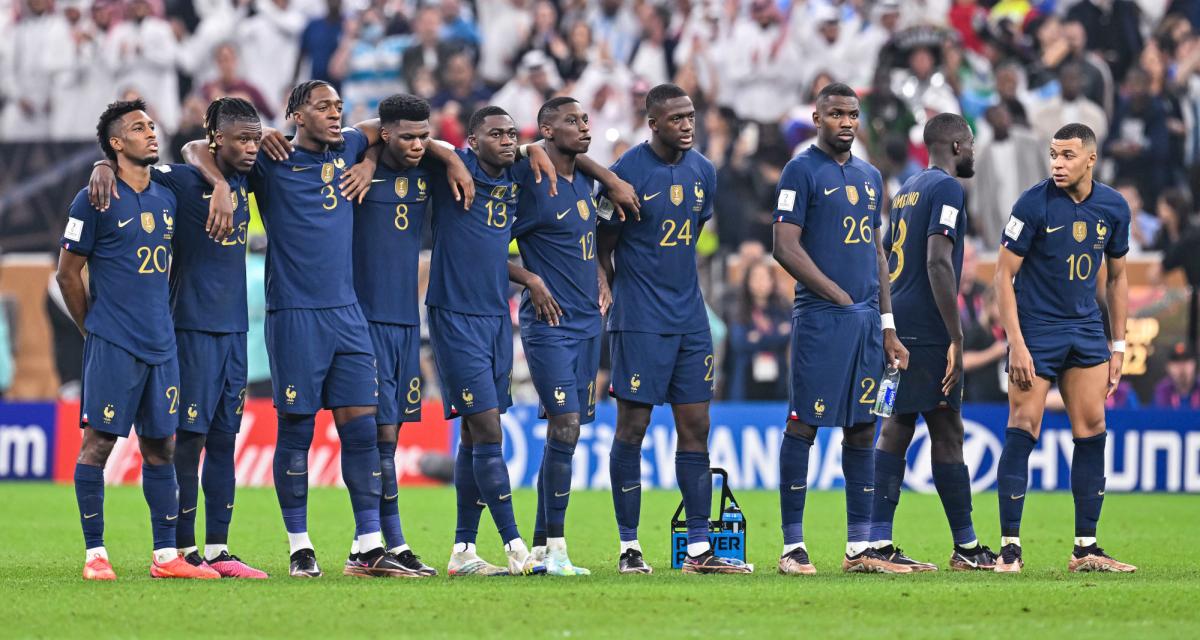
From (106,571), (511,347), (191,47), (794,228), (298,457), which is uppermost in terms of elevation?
(191,47)

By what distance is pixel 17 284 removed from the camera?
22156 mm

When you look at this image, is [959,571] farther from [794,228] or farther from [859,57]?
[859,57]

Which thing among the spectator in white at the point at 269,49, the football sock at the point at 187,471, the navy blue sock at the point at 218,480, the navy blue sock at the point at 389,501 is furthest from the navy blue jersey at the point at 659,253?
the spectator in white at the point at 269,49

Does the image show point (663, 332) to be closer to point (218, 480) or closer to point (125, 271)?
point (218, 480)

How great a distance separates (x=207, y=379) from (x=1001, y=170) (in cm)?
1302

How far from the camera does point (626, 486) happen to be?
10922 mm

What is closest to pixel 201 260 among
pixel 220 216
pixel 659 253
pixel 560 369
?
pixel 220 216

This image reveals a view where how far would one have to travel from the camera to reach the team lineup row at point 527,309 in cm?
1034

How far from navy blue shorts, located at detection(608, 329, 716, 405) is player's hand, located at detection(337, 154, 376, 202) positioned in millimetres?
1789

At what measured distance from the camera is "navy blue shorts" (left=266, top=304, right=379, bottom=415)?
406 inches

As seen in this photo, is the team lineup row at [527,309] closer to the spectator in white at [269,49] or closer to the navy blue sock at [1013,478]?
the navy blue sock at [1013,478]

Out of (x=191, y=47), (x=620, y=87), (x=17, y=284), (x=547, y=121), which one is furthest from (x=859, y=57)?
(x=547, y=121)

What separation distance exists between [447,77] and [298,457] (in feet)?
42.7

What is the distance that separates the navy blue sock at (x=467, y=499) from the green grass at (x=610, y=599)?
664 millimetres
